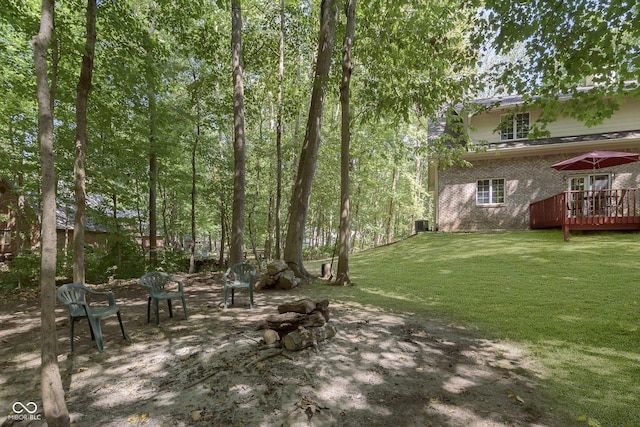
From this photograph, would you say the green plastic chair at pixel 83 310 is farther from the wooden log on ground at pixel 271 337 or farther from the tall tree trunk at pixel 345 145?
the tall tree trunk at pixel 345 145

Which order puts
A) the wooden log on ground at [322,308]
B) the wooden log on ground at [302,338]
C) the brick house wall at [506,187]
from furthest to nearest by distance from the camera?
the brick house wall at [506,187]
the wooden log on ground at [322,308]
the wooden log on ground at [302,338]

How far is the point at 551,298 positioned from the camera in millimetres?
6363

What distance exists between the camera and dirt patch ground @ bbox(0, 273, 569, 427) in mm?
2637

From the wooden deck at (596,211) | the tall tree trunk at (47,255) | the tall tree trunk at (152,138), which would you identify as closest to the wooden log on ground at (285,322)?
the tall tree trunk at (47,255)

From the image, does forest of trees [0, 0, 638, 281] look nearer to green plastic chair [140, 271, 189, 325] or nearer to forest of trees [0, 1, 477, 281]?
forest of trees [0, 1, 477, 281]

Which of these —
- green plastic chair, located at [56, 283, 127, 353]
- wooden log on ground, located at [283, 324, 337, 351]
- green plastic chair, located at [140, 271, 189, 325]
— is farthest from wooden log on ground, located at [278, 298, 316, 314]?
green plastic chair, located at [56, 283, 127, 353]

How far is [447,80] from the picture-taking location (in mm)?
7781

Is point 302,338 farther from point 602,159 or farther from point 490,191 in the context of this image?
point 490,191

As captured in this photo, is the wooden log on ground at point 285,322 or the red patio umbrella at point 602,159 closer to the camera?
the wooden log on ground at point 285,322

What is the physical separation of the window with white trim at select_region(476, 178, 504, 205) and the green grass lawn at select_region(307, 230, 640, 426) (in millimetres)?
2909

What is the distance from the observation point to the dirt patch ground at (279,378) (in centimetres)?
264
